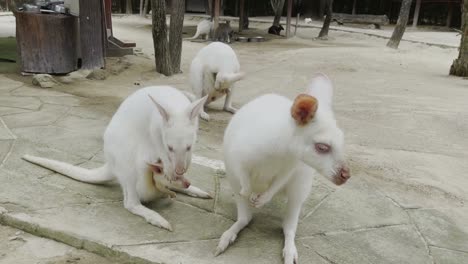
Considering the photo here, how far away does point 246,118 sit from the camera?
2561 millimetres

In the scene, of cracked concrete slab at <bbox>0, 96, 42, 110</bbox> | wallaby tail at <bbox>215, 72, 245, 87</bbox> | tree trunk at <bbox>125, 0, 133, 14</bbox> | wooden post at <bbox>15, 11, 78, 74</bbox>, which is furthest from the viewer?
tree trunk at <bbox>125, 0, 133, 14</bbox>

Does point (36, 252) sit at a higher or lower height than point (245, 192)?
lower

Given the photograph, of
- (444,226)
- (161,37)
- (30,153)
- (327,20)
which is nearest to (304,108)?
(444,226)

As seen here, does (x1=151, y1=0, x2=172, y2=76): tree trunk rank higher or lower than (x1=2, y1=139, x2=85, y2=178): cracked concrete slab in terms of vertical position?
higher

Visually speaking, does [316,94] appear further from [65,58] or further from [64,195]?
[65,58]

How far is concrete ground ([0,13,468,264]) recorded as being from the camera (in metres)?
2.54

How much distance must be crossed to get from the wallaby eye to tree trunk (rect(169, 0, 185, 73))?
20.8 feet

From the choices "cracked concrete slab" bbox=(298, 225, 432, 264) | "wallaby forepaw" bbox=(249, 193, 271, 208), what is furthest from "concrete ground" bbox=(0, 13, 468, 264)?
"wallaby forepaw" bbox=(249, 193, 271, 208)

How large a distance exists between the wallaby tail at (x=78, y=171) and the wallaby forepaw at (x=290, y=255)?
1.27 m

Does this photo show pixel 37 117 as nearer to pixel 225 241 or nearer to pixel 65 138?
pixel 65 138

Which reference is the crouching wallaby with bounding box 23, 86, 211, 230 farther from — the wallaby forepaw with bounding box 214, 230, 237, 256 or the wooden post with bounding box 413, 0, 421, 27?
the wooden post with bounding box 413, 0, 421, 27

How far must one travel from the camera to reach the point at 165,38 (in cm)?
795

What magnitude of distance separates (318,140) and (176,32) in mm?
6540

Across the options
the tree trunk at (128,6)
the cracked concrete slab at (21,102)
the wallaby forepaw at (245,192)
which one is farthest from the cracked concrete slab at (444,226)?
the tree trunk at (128,6)
